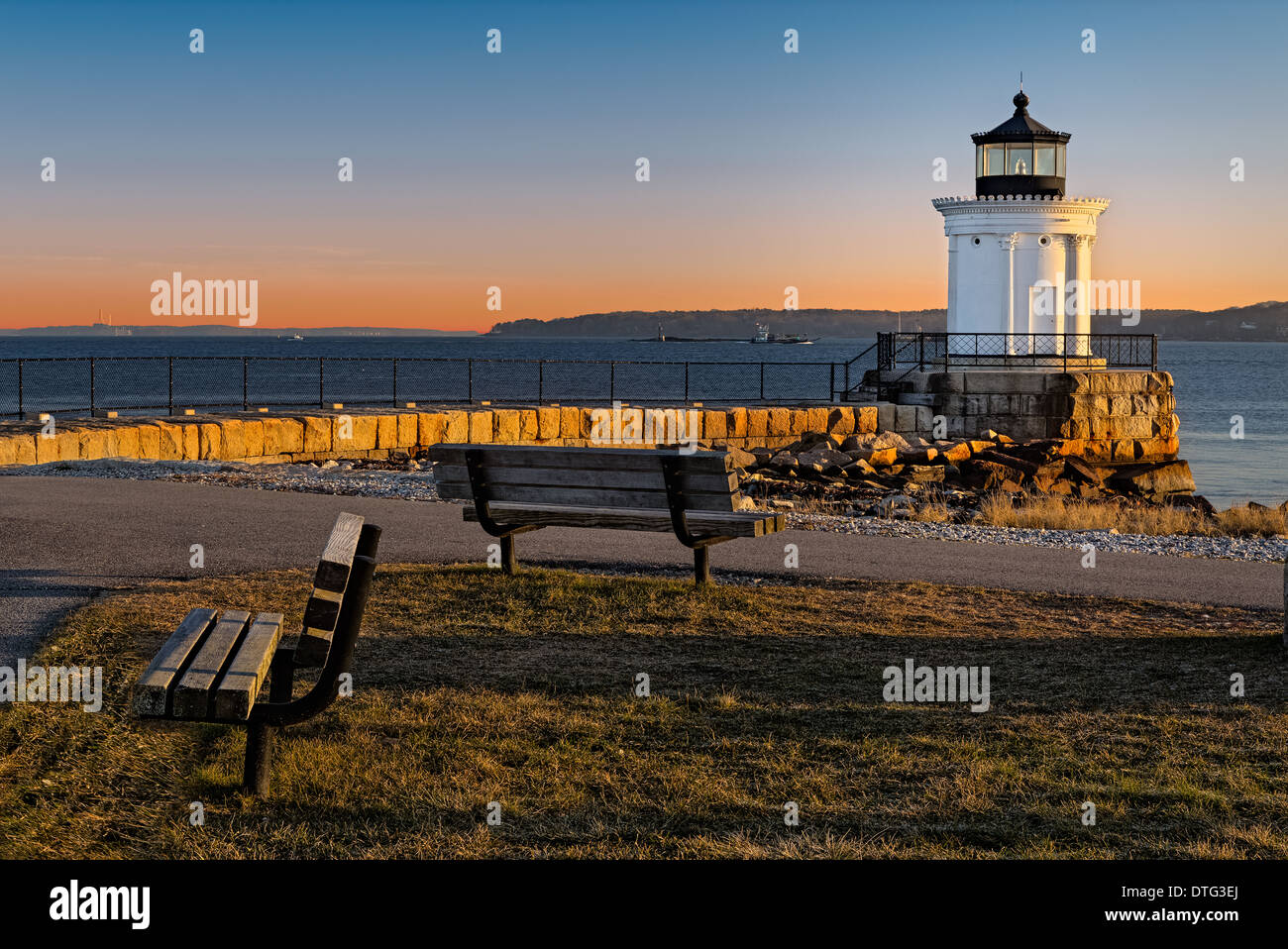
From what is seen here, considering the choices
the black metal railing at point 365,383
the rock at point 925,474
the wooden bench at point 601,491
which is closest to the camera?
the wooden bench at point 601,491

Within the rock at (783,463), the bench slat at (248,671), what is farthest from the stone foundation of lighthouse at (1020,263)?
the bench slat at (248,671)

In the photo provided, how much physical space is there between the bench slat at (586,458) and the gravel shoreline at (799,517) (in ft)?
14.6

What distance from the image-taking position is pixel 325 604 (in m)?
5.22

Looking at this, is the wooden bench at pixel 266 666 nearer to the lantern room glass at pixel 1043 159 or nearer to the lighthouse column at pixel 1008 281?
the lighthouse column at pixel 1008 281

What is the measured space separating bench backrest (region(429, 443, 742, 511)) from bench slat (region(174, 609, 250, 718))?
3.52 m

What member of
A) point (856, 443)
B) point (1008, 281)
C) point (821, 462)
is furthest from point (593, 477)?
point (1008, 281)

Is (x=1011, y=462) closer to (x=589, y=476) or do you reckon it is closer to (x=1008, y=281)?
(x=1008, y=281)

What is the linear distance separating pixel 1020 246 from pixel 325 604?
1204 inches

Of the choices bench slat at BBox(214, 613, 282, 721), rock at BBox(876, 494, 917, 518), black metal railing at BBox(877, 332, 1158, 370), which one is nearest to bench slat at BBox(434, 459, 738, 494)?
bench slat at BBox(214, 613, 282, 721)

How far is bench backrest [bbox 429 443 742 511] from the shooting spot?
8.93m

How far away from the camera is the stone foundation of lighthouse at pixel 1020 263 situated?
1300 inches

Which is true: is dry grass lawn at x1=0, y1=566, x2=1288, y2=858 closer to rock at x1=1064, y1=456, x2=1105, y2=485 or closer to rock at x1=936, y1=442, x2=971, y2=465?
rock at x1=936, y1=442, x2=971, y2=465

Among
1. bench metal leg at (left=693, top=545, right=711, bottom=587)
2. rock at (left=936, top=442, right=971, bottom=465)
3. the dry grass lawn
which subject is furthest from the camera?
rock at (left=936, top=442, right=971, bottom=465)
